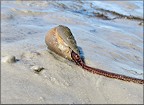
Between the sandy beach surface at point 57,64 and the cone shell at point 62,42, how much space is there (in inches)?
2.8

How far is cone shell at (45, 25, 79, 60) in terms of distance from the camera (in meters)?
3.51

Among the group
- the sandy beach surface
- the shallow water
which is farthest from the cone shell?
the shallow water

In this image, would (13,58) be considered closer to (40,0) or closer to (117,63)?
(117,63)

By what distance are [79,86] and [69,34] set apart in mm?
747

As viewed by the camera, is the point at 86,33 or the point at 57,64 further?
the point at 86,33

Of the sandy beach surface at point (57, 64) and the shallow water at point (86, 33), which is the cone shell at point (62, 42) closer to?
the sandy beach surface at point (57, 64)

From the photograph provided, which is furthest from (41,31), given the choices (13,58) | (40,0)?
(40,0)

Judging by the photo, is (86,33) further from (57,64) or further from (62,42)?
(57,64)

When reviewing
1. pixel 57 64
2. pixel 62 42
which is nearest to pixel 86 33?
pixel 62 42

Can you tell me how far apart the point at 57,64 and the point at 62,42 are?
0.28m

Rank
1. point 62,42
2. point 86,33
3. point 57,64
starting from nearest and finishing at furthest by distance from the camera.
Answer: point 57,64 → point 62,42 → point 86,33

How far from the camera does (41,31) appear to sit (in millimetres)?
4828

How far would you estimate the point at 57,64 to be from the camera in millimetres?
3357

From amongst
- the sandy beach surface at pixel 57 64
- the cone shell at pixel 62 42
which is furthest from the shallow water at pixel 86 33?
the cone shell at pixel 62 42
